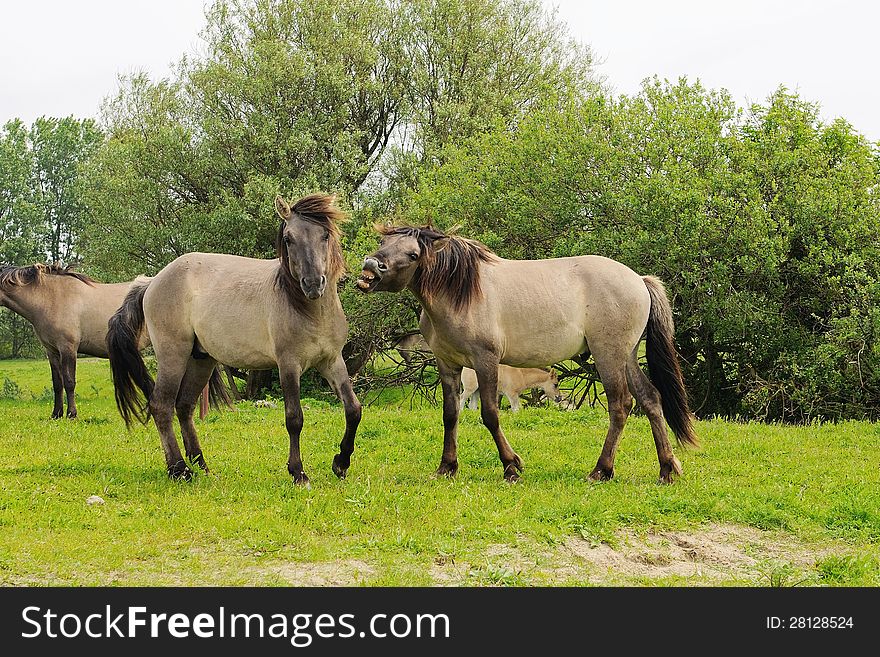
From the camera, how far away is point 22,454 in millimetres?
9109

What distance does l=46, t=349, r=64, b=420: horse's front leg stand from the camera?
13.2 meters

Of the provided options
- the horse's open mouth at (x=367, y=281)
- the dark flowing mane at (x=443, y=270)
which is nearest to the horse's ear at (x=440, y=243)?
the dark flowing mane at (x=443, y=270)

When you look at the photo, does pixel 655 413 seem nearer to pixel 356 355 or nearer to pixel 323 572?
pixel 323 572

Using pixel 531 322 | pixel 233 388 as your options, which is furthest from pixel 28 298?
pixel 531 322

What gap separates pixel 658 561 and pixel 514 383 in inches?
441

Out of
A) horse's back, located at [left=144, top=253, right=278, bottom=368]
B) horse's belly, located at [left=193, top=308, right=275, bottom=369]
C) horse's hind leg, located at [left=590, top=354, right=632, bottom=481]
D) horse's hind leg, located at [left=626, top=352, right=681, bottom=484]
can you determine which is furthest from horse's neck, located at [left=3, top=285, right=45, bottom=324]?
horse's hind leg, located at [left=626, top=352, right=681, bottom=484]

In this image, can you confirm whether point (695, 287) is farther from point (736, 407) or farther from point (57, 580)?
point (57, 580)

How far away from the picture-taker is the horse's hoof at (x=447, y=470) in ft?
25.9

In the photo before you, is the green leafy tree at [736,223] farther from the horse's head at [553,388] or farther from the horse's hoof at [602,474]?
the horse's hoof at [602,474]

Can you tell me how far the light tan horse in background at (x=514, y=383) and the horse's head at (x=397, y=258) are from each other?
844 cm

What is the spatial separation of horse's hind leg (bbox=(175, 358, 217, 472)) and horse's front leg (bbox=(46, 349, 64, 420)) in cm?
593

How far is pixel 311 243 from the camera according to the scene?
22.7 feet
